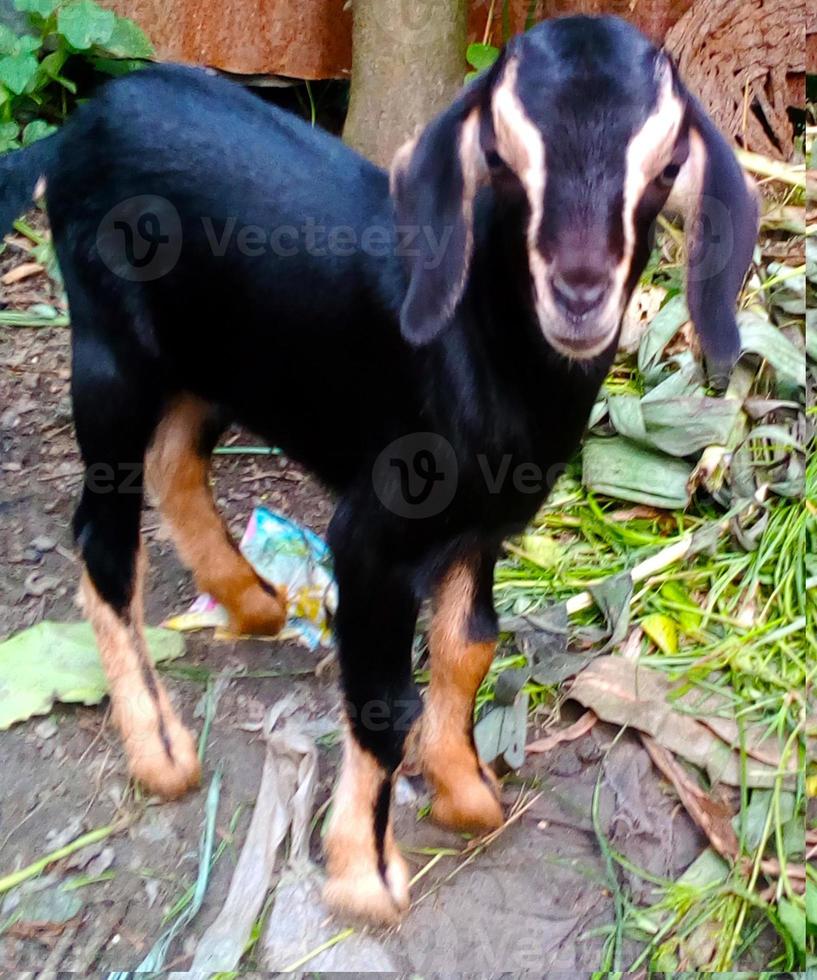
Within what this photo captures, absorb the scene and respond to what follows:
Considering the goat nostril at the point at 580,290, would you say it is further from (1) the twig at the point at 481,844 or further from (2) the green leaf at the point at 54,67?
(2) the green leaf at the point at 54,67

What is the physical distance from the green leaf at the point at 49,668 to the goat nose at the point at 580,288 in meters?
1.65

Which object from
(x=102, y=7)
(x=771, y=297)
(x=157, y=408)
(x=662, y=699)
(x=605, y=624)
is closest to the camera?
(x=157, y=408)

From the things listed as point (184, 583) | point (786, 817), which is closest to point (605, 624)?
point (786, 817)

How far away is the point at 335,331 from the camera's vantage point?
212cm

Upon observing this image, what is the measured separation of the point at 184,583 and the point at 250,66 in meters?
2.18

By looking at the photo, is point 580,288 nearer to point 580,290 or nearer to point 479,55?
point 580,290

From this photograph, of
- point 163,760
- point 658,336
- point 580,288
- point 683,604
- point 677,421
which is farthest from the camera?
point 658,336

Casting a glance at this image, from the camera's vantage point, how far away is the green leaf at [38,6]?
3.77m

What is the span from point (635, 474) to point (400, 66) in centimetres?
153

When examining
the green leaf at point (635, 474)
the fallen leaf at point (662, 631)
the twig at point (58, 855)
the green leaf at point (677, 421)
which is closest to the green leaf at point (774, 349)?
the green leaf at point (677, 421)

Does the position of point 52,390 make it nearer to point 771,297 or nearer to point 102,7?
point 102,7

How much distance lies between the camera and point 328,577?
9.90ft

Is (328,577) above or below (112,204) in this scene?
below

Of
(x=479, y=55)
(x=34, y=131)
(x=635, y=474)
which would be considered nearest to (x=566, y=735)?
(x=635, y=474)
